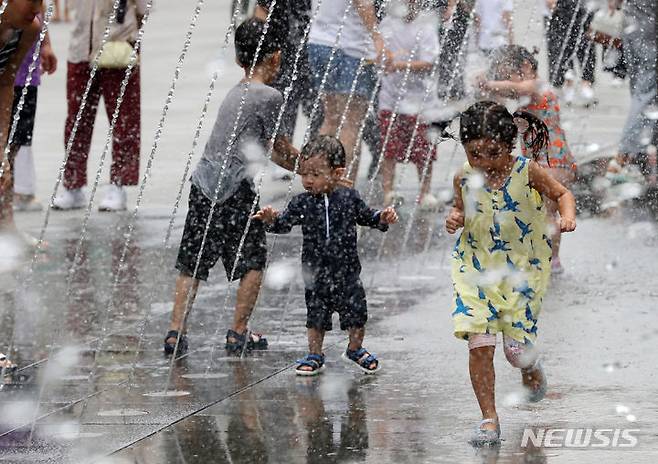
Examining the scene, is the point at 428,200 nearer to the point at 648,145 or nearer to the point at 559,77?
the point at 648,145

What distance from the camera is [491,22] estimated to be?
41.0ft

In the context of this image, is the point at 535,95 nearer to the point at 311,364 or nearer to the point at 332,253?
the point at 332,253

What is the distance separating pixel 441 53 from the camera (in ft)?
40.3

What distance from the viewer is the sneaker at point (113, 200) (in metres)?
11.3

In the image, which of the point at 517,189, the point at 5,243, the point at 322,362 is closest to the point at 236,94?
the point at 322,362

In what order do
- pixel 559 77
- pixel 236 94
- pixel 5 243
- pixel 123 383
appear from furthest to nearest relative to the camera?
1. pixel 559 77
2. pixel 5 243
3. pixel 236 94
4. pixel 123 383

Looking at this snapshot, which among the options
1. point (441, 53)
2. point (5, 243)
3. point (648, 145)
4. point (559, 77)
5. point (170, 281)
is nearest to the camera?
point (170, 281)

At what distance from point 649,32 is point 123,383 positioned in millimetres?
5915

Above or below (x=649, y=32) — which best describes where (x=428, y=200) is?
below

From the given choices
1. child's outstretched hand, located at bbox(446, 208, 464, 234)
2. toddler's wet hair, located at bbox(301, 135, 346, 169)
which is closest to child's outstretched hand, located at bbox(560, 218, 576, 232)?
child's outstretched hand, located at bbox(446, 208, 464, 234)

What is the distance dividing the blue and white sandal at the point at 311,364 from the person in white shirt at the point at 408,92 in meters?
4.67

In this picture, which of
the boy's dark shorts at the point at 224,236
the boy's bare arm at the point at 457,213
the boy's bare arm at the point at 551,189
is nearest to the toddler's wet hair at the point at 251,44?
the boy's dark shorts at the point at 224,236

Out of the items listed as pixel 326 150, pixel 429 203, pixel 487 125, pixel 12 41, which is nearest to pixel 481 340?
pixel 487 125

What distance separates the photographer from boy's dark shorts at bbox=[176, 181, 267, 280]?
7.20 metres
